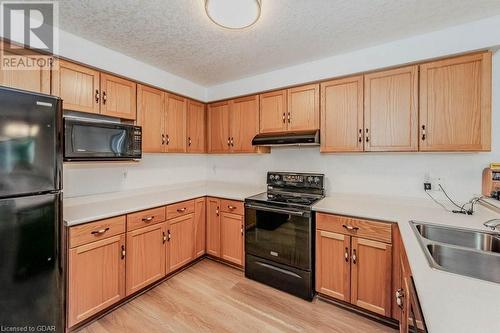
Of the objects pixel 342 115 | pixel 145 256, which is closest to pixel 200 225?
pixel 145 256

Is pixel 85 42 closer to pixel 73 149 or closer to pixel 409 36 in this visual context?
pixel 73 149

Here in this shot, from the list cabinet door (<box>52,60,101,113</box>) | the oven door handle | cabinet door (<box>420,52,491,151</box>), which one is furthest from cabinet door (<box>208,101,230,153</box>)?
cabinet door (<box>420,52,491,151</box>)

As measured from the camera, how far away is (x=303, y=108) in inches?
99.6

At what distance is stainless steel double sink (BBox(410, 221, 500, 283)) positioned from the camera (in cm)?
112

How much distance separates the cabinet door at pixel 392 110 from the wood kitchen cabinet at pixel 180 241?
6.89 ft

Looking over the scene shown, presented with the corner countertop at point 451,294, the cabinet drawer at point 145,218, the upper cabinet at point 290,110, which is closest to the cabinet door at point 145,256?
the cabinet drawer at point 145,218

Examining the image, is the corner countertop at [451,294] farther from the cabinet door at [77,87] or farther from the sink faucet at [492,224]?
the cabinet door at [77,87]

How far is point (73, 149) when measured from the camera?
1822 millimetres

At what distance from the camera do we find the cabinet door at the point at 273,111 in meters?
2.66

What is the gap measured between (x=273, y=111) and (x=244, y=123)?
0.44m

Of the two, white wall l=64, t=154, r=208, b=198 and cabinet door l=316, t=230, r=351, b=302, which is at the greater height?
white wall l=64, t=154, r=208, b=198

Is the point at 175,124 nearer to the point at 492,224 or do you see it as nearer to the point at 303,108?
the point at 303,108

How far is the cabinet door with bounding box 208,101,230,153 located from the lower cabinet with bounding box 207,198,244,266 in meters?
0.80

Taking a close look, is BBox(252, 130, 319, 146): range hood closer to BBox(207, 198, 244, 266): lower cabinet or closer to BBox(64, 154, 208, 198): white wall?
BBox(207, 198, 244, 266): lower cabinet
